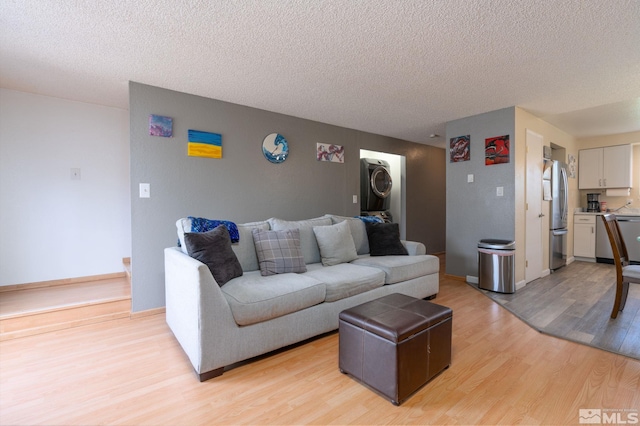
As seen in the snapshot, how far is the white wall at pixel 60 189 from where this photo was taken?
3.14m

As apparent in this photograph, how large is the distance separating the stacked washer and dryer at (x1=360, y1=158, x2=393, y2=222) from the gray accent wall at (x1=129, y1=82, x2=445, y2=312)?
336mm

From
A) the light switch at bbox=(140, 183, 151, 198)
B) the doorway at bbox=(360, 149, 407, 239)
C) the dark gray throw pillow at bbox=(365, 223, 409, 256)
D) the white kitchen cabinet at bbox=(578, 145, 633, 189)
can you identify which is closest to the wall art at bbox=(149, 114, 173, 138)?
the light switch at bbox=(140, 183, 151, 198)

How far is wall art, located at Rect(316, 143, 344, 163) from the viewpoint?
13.9 feet

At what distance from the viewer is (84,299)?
2.88 meters

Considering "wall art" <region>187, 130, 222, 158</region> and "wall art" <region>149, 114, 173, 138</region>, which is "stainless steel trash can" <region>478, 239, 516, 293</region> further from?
"wall art" <region>149, 114, 173, 138</region>

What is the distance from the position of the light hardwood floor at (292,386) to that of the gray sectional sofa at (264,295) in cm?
15

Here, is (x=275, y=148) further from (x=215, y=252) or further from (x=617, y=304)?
(x=617, y=304)

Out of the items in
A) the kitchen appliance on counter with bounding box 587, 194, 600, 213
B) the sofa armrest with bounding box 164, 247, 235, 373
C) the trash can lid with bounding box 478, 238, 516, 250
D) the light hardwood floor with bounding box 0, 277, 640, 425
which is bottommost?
the light hardwood floor with bounding box 0, 277, 640, 425

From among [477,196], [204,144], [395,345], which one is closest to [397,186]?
[477,196]

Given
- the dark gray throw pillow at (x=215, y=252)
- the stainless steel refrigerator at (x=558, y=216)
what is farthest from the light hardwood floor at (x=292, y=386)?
the stainless steel refrigerator at (x=558, y=216)

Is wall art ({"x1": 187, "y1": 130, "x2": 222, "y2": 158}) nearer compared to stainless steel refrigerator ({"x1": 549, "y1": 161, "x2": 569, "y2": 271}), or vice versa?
wall art ({"x1": 187, "y1": 130, "x2": 222, "y2": 158})

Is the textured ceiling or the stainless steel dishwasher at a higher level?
the textured ceiling

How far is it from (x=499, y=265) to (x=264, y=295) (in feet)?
9.67

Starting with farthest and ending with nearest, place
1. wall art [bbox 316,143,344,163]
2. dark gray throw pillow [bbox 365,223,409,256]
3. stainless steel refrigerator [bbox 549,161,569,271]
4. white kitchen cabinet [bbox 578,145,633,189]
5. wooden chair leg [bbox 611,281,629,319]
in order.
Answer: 1. white kitchen cabinet [bbox 578,145,633,189]
2. stainless steel refrigerator [bbox 549,161,569,271]
3. wall art [bbox 316,143,344,163]
4. dark gray throw pillow [bbox 365,223,409,256]
5. wooden chair leg [bbox 611,281,629,319]
